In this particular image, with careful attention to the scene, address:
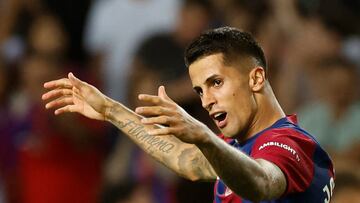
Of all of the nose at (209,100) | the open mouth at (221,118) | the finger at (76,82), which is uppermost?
the finger at (76,82)

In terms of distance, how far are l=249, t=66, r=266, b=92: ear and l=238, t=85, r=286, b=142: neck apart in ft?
0.18

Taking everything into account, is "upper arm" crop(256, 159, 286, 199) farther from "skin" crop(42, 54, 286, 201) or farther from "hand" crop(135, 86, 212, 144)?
"hand" crop(135, 86, 212, 144)

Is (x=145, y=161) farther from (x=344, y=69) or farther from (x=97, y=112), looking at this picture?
(x=97, y=112)

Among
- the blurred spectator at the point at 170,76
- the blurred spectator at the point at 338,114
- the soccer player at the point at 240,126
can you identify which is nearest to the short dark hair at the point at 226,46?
the soccer player at the point at 240,126

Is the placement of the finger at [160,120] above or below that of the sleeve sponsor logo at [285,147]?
above

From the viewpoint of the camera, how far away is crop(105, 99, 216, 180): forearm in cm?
466

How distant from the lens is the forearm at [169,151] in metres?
4.66

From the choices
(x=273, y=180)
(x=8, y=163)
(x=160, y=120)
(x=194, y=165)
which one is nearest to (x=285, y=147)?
(x=273, y=180)

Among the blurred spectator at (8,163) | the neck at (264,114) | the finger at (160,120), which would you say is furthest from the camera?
the blurred spectator at (8,163)

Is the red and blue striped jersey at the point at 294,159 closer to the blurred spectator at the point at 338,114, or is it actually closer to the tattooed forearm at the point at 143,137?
the tattooed forearm at the point at 143,137

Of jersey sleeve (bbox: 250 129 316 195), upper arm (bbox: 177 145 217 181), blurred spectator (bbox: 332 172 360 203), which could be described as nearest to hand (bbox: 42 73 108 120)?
upper arm (bbox: 177 145 217 181)

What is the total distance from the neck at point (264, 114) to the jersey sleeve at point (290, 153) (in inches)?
5.0

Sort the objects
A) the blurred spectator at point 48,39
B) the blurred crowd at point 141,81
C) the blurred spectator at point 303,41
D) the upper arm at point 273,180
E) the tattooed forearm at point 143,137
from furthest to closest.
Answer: the blurred spectator at point 48,39 < the blurred spectator at point 303,41 < the blurred crowd at point 141,81 < the tattooed forearm at point 143,137 < the upper arm at point 273,180

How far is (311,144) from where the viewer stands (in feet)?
12.9
